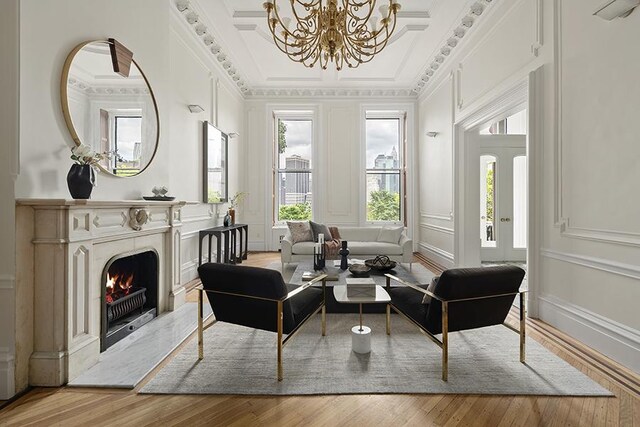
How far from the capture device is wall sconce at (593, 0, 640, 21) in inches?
83.7

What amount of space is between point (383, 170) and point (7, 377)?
672cm

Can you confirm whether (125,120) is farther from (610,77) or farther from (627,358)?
(627,358)

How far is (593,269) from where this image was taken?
100 inches

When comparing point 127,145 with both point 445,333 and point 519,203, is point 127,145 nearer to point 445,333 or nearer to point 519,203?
point 445,333

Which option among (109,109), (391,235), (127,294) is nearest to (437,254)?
(391,235)

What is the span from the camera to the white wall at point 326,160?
727cm

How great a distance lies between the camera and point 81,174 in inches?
88.6

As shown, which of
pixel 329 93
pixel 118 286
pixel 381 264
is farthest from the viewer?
pixel 329 93

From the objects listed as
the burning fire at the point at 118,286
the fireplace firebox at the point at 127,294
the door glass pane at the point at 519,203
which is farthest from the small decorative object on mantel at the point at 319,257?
the door glass pane at the point at 519,203

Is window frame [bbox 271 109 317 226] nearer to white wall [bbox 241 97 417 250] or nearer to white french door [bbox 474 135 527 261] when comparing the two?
white wall [bbox 241 97 417 250]

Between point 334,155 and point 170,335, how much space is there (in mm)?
5316

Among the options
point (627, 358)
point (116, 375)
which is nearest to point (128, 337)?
point (116, 375)

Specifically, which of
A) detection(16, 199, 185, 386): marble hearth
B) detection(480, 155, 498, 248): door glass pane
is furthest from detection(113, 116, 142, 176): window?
detection(480, 155, 498, 248): door glass pane

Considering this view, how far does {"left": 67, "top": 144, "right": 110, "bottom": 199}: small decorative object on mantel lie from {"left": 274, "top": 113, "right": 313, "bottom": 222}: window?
518 centimetres
